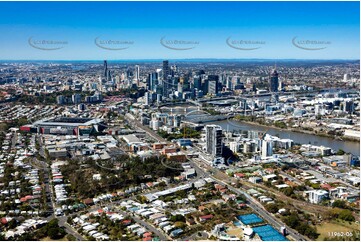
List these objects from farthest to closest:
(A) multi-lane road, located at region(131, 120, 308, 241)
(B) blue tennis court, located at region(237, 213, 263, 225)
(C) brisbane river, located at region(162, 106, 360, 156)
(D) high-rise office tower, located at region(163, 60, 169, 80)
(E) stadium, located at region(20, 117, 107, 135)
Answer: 1. (D) high-rise office tower, located at region(163, 60, 169, 80)
2. (E) stadium, located at region(20, 117, 107, 135)
3. (C) brisbane river, located at region(162, 106, 360, 156)
4. (B) blue tennis court, located at region(237, 213, 263, 225)
5. (A) multi-lane road, located at region(131, 120, 308, 241)

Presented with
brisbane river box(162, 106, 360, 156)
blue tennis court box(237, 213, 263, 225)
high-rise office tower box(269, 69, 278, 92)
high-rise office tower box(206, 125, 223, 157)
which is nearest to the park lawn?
blue tennis court box(237, 213, 263, 225)

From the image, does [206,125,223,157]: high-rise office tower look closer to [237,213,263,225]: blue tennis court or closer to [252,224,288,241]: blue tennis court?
[237,213,263,225]: blue tennis court

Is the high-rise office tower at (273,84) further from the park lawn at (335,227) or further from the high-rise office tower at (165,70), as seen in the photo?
the park lawn at (335,227)

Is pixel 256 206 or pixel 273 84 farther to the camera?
pixel 273 84

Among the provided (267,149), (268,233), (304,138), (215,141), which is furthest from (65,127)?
(268,233)

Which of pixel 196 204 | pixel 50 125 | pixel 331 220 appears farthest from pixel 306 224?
pixel 50 125

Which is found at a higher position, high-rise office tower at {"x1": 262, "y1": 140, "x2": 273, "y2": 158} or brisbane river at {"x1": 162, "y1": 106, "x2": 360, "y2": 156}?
high-rise office tower at {"x1": 262, "y1": 140, "x2": 273, "y2": 158}

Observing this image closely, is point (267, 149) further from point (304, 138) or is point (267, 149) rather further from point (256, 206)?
point (256, 206)
